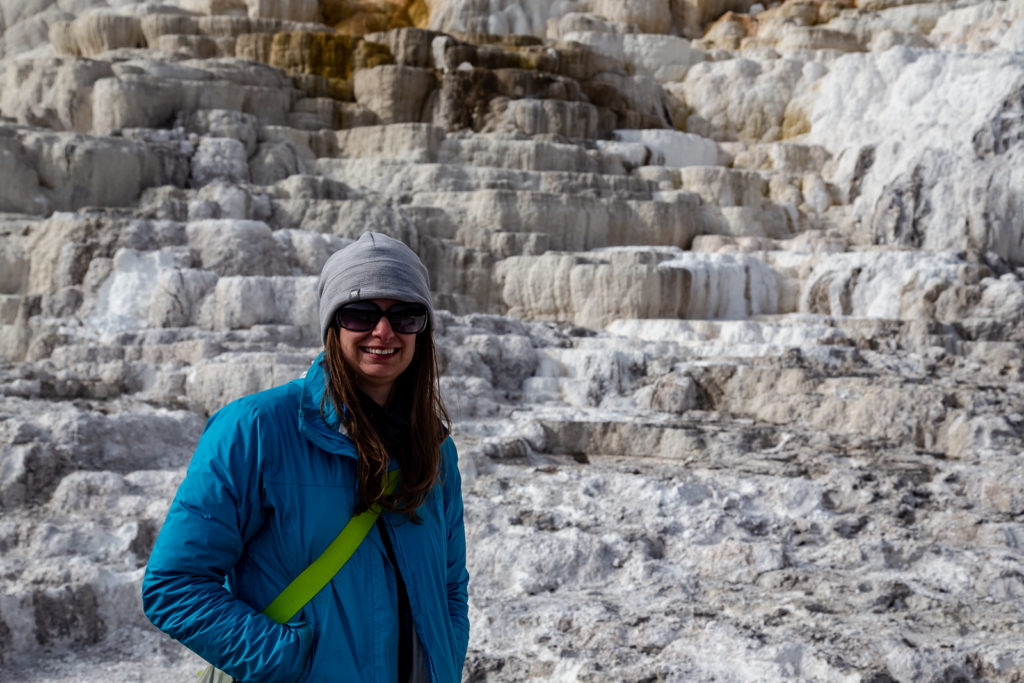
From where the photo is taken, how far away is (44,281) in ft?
28.0

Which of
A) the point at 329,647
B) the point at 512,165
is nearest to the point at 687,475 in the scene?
the point at 329,647

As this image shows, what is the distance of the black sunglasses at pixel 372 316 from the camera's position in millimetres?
1467

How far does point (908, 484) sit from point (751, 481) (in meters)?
0.77

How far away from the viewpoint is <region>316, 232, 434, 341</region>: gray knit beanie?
145cm

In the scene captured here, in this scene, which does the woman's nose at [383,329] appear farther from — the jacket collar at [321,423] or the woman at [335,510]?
the jacket collar at [321,423]

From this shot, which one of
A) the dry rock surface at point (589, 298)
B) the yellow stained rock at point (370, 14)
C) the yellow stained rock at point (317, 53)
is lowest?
the dry rock surface at point (589, 298)

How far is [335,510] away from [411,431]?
18 cm

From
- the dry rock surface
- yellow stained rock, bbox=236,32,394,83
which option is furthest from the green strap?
yellow stained rock, bbox=236,32,394,83

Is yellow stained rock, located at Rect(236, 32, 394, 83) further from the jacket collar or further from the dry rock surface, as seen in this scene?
the jacket collar

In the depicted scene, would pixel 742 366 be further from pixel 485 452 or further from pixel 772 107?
pixel 772 107

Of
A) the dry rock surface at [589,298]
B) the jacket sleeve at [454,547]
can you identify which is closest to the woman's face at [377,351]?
the jacket sleeve at [454,547]

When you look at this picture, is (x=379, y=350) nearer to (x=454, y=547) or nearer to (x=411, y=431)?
(x=411, y=431)

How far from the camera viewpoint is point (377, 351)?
4.80ft

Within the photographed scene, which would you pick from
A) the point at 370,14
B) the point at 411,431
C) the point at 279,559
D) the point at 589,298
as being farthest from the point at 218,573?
the point at 370,14
